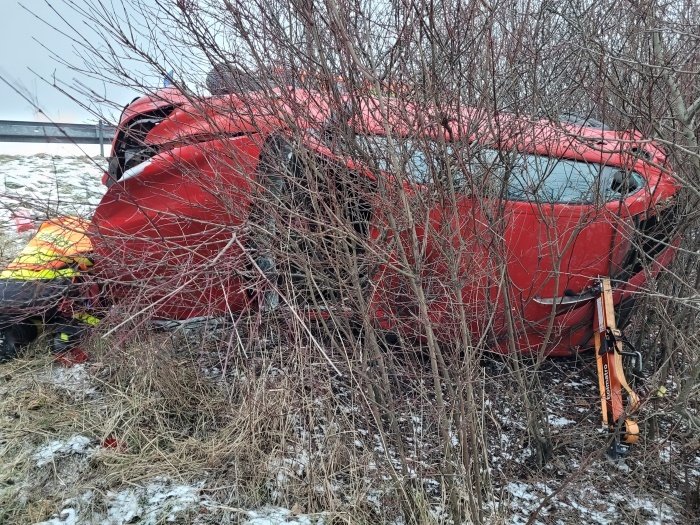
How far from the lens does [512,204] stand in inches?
123

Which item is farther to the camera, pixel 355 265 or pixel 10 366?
pixel 10 366

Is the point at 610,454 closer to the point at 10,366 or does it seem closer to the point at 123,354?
the point at 123,354

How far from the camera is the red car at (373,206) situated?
2.41 meters

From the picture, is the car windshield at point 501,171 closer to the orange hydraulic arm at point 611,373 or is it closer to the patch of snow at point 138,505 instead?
the orange hydraulic arm at point 611,373

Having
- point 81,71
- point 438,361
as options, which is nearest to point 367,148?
point 438,361

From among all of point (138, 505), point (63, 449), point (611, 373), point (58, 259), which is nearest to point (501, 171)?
point (611, 373)

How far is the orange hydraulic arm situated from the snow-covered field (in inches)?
5.5

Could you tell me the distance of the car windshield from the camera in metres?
2.41

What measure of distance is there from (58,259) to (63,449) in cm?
119

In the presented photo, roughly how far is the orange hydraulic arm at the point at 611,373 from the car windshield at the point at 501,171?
61cm

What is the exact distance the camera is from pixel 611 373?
11.0 ft

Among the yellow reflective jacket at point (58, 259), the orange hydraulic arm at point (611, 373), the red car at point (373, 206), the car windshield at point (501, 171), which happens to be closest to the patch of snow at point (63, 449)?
the red car at point (373, 206)

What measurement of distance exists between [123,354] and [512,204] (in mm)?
2678

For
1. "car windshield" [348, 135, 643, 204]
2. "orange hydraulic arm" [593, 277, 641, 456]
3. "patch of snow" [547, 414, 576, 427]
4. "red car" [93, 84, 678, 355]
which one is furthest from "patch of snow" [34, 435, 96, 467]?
"orange hydraulic arm" [593, 277, 641, 456]
